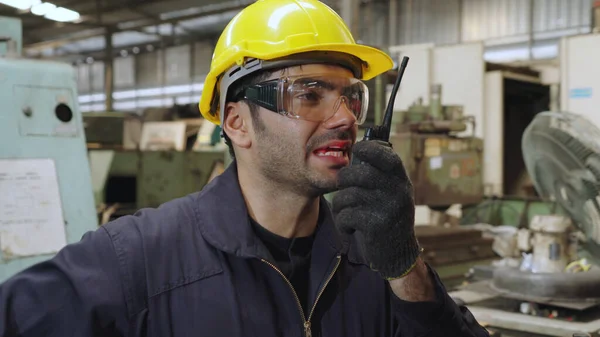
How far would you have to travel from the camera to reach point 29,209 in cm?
182

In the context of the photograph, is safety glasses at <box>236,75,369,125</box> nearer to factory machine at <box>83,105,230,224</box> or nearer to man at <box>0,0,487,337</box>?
man at <box>0,0,487,337</box>

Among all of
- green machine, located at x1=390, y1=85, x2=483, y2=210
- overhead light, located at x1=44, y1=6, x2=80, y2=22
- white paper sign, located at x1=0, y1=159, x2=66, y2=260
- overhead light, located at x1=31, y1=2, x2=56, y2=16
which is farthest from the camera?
overhead light, located at x1=44, y1=6, x2=80, y2=22

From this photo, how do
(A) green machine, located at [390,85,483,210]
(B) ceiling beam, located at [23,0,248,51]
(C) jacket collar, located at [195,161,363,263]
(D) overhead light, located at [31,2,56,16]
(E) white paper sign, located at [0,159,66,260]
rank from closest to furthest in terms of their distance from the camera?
(C) jacket collar, located at [195,161,363,263] → (E) white paper sign, located at [0,159,66,260] → (A) green machine, located at [390,85,483,210] → (D) overhead light, located at [31,2,56,16] → (B) ceiling beam, located at [23,0,248,51]

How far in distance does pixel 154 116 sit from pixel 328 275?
6384 millimetres

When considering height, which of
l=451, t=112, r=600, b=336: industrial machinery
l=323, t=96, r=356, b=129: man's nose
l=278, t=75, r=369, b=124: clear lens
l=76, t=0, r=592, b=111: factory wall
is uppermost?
l=76, t=0, r=592, b=111: factory wall

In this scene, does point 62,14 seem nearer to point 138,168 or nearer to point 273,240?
point 138,168

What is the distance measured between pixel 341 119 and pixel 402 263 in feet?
1.04

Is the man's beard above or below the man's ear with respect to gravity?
below

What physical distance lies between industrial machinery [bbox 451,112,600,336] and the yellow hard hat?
0.87m

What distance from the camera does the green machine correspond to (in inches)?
151

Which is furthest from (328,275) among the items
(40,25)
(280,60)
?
(40,25)

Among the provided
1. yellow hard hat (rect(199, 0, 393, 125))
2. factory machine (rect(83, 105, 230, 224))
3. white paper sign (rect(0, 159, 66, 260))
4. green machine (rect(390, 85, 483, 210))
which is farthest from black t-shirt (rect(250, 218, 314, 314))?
factory machine (rect(83, 105, 230, 224))

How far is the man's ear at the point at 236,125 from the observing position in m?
1.31

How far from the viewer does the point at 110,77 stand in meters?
9.36
